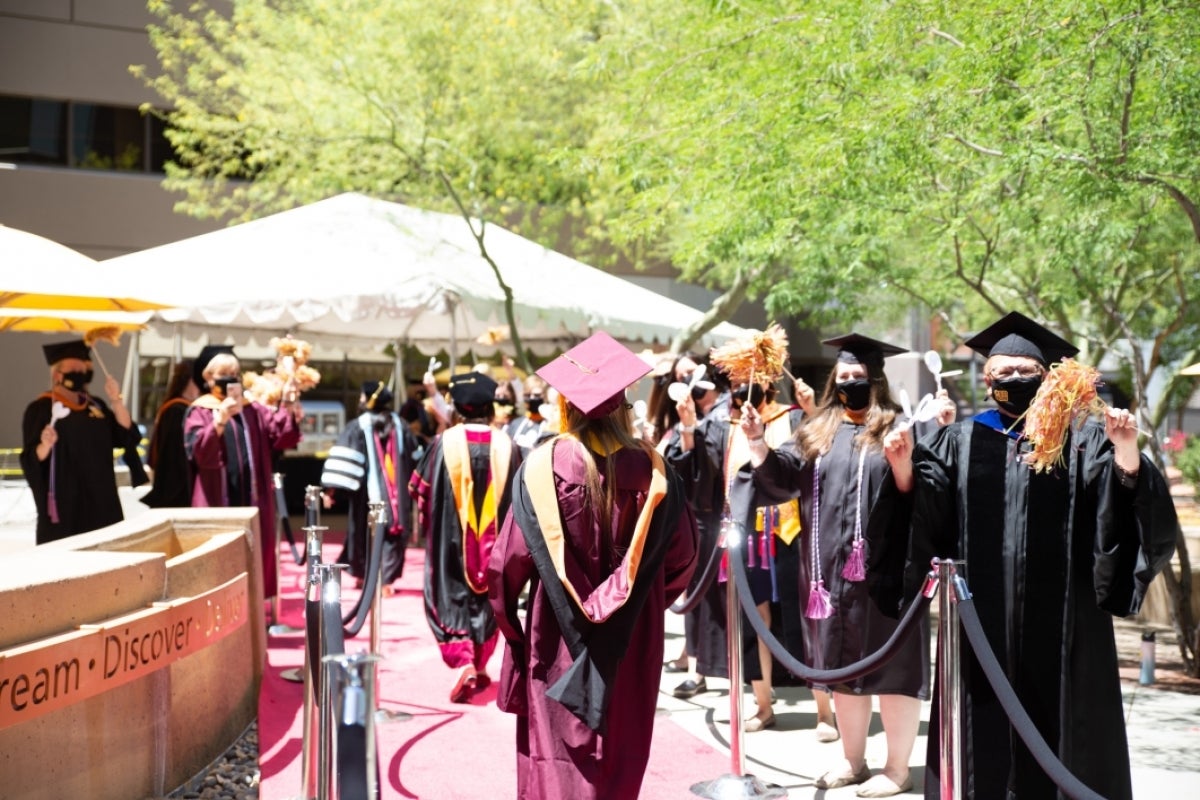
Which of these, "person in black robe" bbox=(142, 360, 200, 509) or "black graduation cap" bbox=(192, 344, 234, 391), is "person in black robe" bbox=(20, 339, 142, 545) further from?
"black graduation cap" bbox=(192, 344, 234, 391)

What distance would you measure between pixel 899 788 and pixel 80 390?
5670mm

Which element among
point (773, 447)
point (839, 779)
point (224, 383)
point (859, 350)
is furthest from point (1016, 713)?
point (224, 383)

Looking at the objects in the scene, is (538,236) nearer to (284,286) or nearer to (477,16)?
(477,16)

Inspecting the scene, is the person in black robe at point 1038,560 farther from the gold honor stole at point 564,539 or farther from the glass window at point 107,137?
the glass window at point 107,137

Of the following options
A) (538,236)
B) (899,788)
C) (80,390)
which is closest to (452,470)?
(80,390)

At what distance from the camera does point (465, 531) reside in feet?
24.6

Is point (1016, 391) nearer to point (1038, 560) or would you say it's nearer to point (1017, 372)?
point (1017, 372)

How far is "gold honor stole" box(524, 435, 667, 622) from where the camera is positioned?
423 centimetres

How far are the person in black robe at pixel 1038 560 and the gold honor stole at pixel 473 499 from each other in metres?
3.45

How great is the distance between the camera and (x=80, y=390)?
8227 mm

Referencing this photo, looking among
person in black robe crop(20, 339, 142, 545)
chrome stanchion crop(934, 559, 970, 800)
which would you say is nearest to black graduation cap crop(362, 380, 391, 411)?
person in black robe crop(20, 339, 142, 545)

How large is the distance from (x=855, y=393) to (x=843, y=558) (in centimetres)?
75

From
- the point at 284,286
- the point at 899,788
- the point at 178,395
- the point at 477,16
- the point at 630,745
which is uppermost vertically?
Result: the point at 477,16

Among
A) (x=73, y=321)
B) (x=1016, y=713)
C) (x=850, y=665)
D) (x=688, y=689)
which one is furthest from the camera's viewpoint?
(x=73, y=321)
